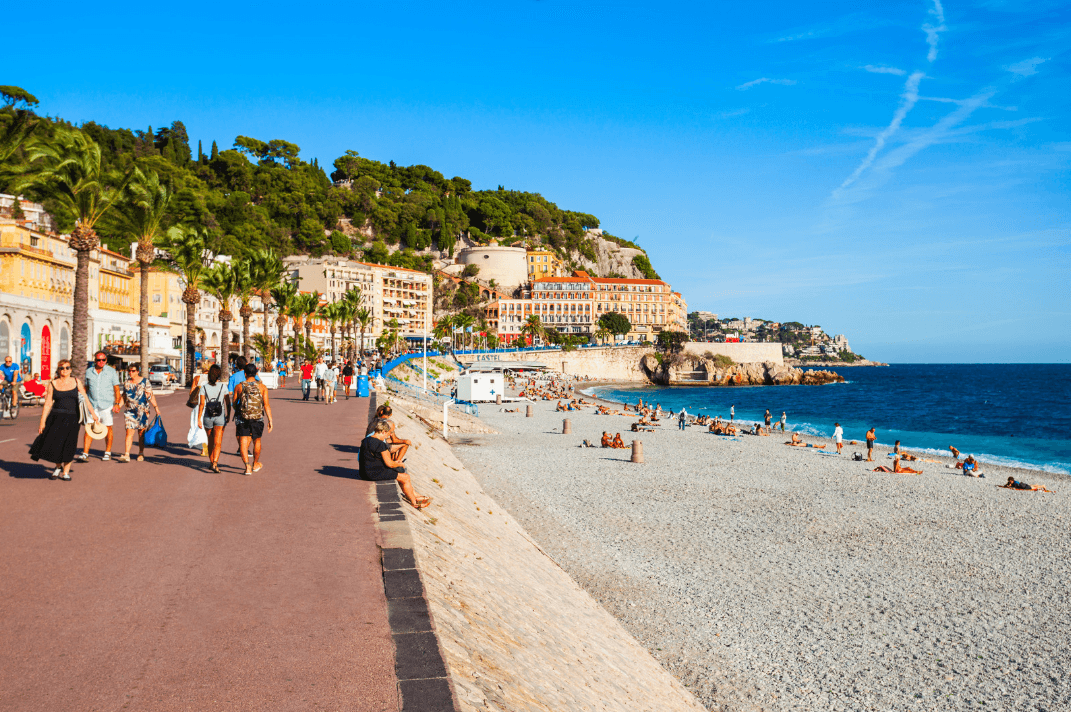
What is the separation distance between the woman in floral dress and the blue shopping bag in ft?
2.24

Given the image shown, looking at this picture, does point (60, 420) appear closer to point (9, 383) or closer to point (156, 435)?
point (156, 435)

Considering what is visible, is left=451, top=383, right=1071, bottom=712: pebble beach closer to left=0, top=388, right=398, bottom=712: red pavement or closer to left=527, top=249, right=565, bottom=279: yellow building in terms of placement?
left=0, top=388, right=398, bottom=712: red pavement

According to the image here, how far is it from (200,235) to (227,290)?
3.63 m

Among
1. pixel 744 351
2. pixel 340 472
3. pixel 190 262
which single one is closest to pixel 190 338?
pixel 190 262

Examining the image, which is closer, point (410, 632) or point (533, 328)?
point (410, 632)

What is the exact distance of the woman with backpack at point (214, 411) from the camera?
10.5 meters

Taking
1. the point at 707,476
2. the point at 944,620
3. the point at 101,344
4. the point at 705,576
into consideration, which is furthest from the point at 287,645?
the point at 101,344

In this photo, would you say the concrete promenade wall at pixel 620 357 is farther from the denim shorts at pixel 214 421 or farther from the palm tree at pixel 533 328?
the denim shorts at pixel 214 421

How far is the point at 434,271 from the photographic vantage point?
14175cm

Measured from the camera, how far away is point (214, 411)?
35.0 ft

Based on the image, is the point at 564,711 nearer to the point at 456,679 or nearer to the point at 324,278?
the point at 456,679

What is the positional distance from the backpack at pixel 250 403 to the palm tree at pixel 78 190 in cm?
1416

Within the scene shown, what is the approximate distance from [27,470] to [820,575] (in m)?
12.8

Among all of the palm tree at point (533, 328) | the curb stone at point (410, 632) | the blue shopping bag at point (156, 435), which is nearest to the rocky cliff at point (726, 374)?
the palm tree at point (533, 328)
